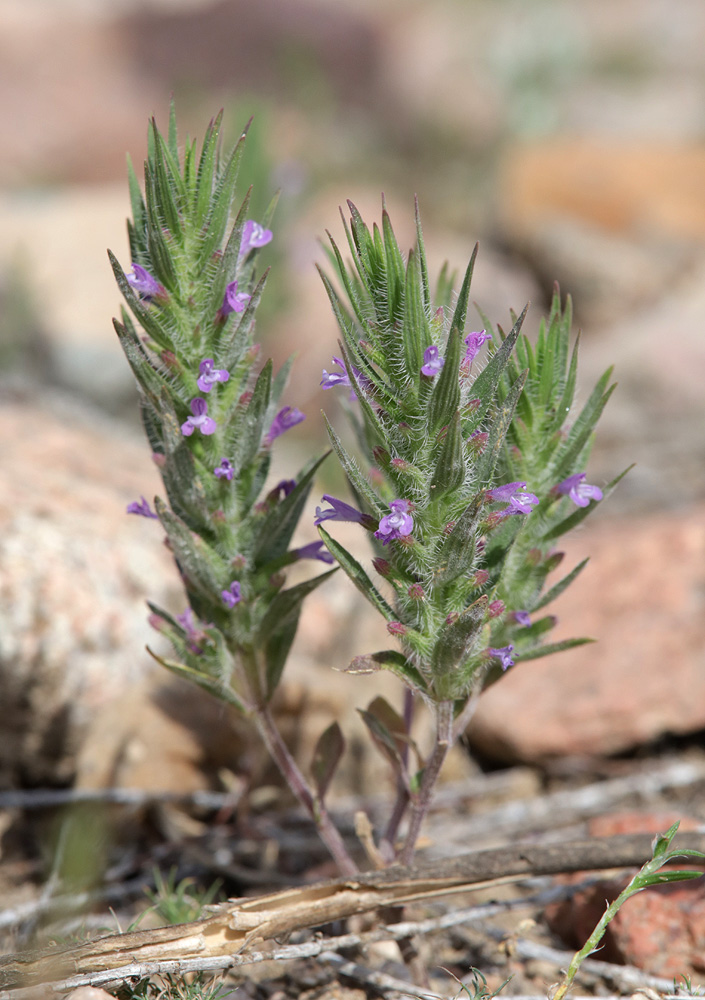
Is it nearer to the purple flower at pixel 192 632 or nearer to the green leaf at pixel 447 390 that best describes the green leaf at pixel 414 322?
the green leaf at pixel 447 390

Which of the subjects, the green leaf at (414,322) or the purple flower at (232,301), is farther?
the purple flower at (232,301)

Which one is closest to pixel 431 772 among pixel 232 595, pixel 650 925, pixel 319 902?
pixel 319 902

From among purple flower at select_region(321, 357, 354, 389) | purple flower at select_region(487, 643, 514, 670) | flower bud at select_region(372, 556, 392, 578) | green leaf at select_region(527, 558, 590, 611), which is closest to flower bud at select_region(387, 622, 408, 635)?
flower bud at select_region(372, 556, 392, 578)

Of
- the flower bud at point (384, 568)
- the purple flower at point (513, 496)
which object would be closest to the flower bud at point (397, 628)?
the flower bud at point (384, 568)

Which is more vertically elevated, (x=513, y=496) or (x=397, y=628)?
(x=513, y=496)

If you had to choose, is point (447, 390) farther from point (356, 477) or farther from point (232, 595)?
point (232, 595)

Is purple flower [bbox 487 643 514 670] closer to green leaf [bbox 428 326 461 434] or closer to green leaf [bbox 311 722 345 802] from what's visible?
green leaf [bbox 428 326 461 434]
